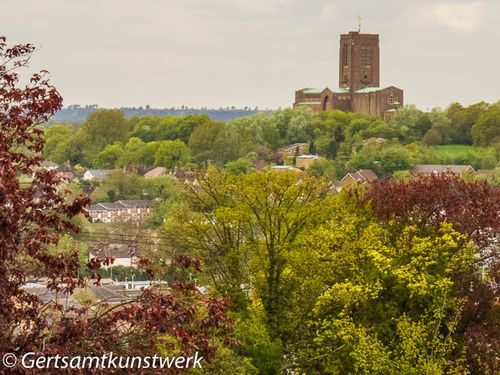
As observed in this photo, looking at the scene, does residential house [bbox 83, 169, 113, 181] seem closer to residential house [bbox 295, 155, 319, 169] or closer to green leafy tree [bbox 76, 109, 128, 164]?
green leafy tree [bbox 76, 109, 128, 164]

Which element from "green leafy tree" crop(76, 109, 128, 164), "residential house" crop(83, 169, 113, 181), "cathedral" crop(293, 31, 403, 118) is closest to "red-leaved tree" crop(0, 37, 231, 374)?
"residential house" crop(83, 169, 113, 181)

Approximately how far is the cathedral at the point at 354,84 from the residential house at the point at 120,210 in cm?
7375

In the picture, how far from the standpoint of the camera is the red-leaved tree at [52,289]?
318 inches

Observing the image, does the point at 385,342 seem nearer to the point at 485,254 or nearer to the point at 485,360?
the point at 485,360

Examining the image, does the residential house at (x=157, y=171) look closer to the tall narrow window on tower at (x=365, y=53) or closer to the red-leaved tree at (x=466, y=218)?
the tall narrow window on tower at (x=365, y=53)

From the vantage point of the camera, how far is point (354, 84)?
17050 cm

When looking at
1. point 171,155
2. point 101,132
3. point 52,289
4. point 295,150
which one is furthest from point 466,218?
point 101,132

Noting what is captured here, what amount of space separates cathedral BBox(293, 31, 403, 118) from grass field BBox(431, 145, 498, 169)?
35106mm

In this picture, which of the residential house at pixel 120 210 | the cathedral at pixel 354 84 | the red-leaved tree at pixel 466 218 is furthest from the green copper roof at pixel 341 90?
the red-leaved tree at pixel 466 218

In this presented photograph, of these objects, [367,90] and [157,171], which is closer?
[157,171]

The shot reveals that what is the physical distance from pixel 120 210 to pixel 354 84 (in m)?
84.5

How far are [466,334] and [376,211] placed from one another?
11.4 feet

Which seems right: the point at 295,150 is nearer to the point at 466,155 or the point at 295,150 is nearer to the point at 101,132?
the point at 466,155

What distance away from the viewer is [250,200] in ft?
73.0
